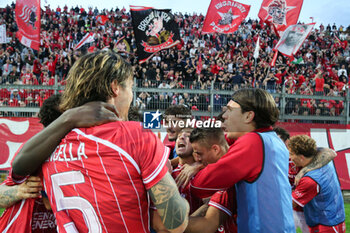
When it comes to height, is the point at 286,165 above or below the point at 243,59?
below

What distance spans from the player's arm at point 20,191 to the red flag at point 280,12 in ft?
45.8

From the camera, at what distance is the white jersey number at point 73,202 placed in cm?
159

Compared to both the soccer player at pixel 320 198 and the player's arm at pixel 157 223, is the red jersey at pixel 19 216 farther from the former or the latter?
the soccer player at pixel 320 198

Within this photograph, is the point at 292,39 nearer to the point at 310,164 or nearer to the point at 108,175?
the point at 310,164

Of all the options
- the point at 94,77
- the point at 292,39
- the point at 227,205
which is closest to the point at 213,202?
the point at 227,205

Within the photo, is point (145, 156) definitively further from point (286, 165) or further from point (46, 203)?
point (286, 165)

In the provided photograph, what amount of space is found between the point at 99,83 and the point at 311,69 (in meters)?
21.4

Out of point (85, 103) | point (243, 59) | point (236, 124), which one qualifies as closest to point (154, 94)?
point (236, 124)

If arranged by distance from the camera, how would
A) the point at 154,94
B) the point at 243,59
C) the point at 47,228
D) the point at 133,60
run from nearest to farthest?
the point at 47,228, the point at 154,94, the point at 133,60, the point at 243,59

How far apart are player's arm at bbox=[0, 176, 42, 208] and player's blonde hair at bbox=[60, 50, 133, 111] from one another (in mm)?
473

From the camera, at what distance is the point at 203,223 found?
2045mm

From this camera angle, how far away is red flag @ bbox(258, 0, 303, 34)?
560 inches

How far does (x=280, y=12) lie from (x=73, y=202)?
47.5 ft

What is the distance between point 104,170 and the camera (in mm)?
1553
